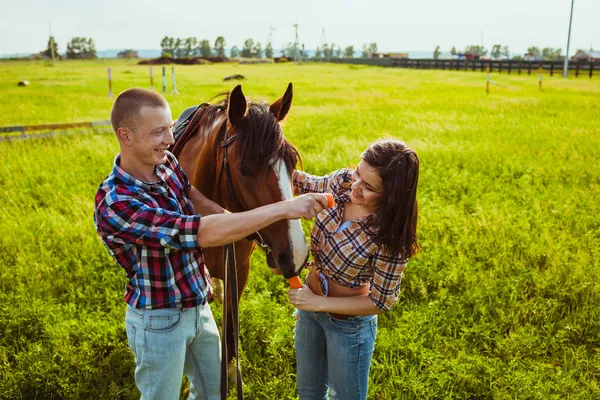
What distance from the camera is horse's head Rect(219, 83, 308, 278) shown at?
227cm

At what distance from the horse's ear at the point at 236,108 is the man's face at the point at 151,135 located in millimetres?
488

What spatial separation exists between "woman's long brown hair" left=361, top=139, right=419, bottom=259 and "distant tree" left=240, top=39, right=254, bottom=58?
142411mm

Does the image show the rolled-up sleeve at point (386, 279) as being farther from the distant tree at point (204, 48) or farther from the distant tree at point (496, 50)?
the distant tree at point (496, 50)

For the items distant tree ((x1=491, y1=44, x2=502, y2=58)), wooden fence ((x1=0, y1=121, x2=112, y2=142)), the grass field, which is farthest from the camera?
distant tree ((x1=491, y1=44, x2=502, y2=58))

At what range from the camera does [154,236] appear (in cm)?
186

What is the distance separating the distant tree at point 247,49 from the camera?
137125mm

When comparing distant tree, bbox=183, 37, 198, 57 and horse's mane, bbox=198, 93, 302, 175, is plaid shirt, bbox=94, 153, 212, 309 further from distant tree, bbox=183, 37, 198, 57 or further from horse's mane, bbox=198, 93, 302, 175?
distant tree, bbox=183, 37, 198, 57

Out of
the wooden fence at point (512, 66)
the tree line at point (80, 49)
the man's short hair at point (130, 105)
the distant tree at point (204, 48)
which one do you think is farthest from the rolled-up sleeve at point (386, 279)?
the distant tree at point (204, 48)

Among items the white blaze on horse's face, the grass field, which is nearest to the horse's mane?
the white blaze on horse's face

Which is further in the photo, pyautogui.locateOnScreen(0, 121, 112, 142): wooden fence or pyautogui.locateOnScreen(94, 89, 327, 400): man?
pyautogui.locateOnScreen(0, 121, 112, 142): wooden fence

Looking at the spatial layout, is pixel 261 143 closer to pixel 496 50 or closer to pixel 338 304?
pixel 338 304

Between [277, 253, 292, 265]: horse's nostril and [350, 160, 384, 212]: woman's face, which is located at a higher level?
[350, 160, 384, 212]: woman's face

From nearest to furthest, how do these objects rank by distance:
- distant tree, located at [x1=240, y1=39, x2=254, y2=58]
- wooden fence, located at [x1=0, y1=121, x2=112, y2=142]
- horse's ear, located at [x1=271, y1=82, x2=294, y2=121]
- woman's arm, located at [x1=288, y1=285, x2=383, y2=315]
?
1. woman's arm, located at [x1=288, y1=285, x2=383, y2=315]
2. horse's ear, located at [x1=271, y1=82, x2=294, y2=121]
3. wooden fence, located at [x1=0, y1=121, x2=112, y2=142]
4. distant tree, located at [x1=240, y1=39, x2=254, y2=58]

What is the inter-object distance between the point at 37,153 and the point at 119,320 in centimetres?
625
